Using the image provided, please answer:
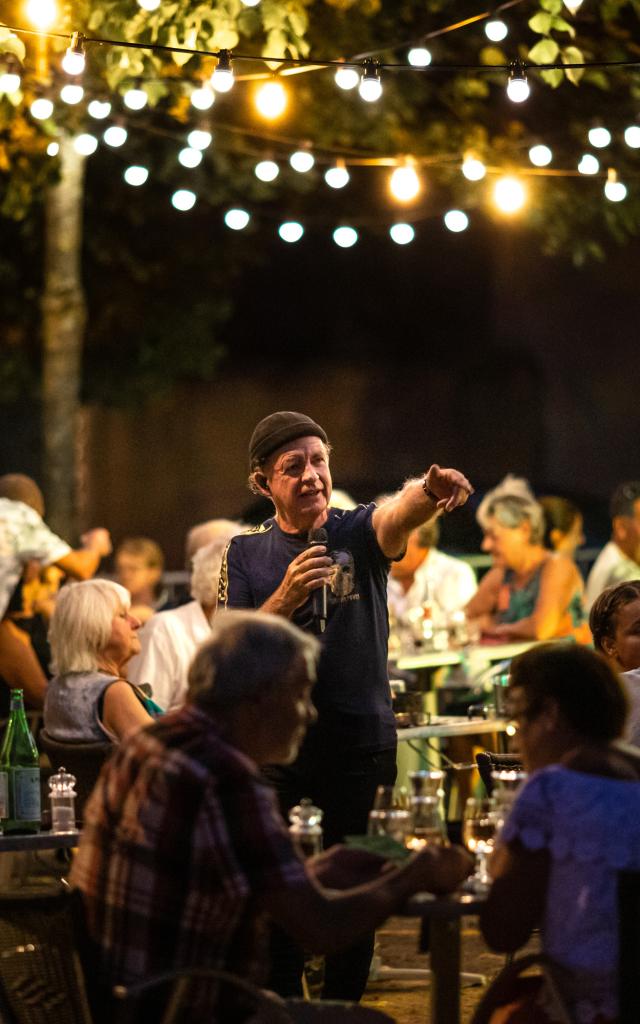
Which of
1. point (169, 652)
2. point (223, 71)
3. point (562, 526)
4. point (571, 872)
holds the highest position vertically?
point (223, 71)

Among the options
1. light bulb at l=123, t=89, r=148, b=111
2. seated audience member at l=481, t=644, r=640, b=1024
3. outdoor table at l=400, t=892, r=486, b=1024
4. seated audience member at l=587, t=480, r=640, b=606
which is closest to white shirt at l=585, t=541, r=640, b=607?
seated audience member at l=587, t=480, r=640, b=606

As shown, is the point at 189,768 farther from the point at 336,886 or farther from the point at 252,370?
the point at 252,370

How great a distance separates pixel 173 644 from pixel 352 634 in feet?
7.80

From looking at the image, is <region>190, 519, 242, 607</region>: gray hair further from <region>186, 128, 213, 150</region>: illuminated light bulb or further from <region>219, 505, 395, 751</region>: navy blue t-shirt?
<region>186, 128, 213, 150</region>: illuminated light bulb

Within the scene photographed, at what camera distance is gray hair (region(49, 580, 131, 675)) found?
18.7ft

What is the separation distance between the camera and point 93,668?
570cm

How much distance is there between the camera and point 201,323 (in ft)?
58.1

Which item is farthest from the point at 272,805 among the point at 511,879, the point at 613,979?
the point at 613,979

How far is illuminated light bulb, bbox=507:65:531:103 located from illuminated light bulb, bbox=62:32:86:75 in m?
1.57

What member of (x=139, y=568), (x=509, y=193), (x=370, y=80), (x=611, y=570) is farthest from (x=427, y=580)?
(x=370, y=80)

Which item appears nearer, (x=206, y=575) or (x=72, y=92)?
(x=206, y=575)

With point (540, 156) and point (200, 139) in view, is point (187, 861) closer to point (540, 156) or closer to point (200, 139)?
point (200, 139)

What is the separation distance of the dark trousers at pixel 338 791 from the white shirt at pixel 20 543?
3464mm

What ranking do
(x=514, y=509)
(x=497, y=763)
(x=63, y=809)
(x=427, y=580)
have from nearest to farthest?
(x=63, y=809), (x=497, y=763), (x=514, y=509), (x=427, y=580)
